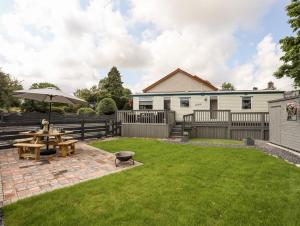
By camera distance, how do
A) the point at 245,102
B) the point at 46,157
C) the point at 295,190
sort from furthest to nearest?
the point at 245,102, the point at 46,157, the point at 295,190

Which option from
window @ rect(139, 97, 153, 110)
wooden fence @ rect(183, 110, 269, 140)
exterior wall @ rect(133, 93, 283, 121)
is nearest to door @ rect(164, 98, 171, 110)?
exterior wall @ rect(133, 93, 283, 121)

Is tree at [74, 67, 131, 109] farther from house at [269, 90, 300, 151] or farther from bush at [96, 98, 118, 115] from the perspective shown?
house at [269, 90, 300, 151]

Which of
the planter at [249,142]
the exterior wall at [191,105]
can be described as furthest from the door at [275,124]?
the exterior wall at [191,105]

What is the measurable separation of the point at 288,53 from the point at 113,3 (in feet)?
34.7

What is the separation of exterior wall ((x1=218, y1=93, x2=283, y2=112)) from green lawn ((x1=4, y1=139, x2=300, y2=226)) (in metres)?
9.56

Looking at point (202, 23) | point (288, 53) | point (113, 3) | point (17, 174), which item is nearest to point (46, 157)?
point (17, 174)

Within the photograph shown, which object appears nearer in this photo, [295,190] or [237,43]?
[295,190]

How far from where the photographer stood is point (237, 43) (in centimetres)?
1395

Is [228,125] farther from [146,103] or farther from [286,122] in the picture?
[146,103]

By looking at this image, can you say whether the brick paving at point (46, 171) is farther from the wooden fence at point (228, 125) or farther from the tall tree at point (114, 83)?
the tall tree at point (114, 83)

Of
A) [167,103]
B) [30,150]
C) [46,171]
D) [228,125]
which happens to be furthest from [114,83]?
[46,171]

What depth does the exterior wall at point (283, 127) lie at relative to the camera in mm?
6940

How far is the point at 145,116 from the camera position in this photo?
1174 cm

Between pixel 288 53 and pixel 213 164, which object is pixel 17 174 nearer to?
pixel 213 164
